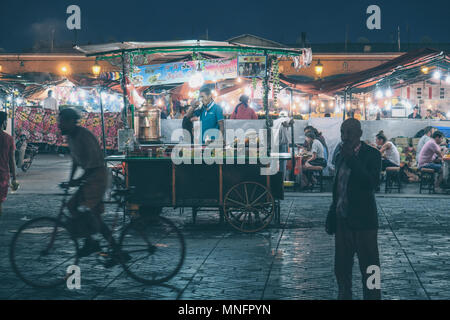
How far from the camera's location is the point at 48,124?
24.5 metres

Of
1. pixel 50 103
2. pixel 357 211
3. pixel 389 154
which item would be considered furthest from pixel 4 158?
pixel 50 103

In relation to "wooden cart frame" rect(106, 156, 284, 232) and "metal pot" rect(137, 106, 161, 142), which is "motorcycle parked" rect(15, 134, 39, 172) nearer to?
"metal pot" rect(137, 106, 161, 142)

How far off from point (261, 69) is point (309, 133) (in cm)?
563

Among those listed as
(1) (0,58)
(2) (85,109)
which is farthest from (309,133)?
(1) (0,58)

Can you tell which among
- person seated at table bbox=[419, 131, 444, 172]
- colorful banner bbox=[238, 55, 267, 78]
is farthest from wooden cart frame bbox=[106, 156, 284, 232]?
person seated at table bbox=[419, 131, 444, 172]

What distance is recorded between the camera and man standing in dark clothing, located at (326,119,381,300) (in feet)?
16.8

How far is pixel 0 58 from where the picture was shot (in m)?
53.8

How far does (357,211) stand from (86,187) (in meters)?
2.96

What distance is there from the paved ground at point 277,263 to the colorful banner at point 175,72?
8.36 feet

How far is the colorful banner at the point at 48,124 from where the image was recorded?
2406cm

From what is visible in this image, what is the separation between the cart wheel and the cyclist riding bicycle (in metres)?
3.17

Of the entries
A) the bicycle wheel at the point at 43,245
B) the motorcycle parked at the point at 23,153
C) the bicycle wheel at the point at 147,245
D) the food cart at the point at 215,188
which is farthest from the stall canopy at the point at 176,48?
the motorcycle parked at the point at 23,153

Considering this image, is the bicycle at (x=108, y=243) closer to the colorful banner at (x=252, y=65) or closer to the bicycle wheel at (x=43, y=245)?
the bicycle wheel at (x=43, y=245)
